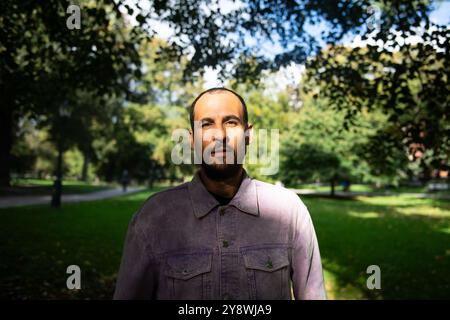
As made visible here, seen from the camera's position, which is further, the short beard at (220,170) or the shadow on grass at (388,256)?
the shadow on grass at (388,256)

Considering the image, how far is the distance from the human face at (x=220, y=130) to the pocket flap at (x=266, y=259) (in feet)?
1.58

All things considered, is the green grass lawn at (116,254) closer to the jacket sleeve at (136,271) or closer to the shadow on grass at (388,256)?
the shadow on grass at (388,256)

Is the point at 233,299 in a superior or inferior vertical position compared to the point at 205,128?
inferior

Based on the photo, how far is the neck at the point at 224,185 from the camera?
186 centimetres

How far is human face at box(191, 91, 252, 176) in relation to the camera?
5.77ft

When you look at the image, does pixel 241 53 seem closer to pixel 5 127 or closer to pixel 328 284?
pixel 328 284

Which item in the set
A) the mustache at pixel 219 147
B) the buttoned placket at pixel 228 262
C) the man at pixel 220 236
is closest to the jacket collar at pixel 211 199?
the man at pixel 220 236

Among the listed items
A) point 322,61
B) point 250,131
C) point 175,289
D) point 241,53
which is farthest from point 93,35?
point 175,289

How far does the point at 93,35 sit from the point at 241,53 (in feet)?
9.87

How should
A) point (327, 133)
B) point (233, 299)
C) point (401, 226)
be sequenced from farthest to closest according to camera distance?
point (327, 133), point (401, 226), point (233, 299)

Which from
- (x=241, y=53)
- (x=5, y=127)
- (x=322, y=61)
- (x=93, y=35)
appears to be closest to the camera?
(x=93, y=35)

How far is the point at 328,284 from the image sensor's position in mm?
6324

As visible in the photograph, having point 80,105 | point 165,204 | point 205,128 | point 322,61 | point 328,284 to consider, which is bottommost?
point 328,284

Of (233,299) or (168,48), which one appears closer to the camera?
(233,299)
